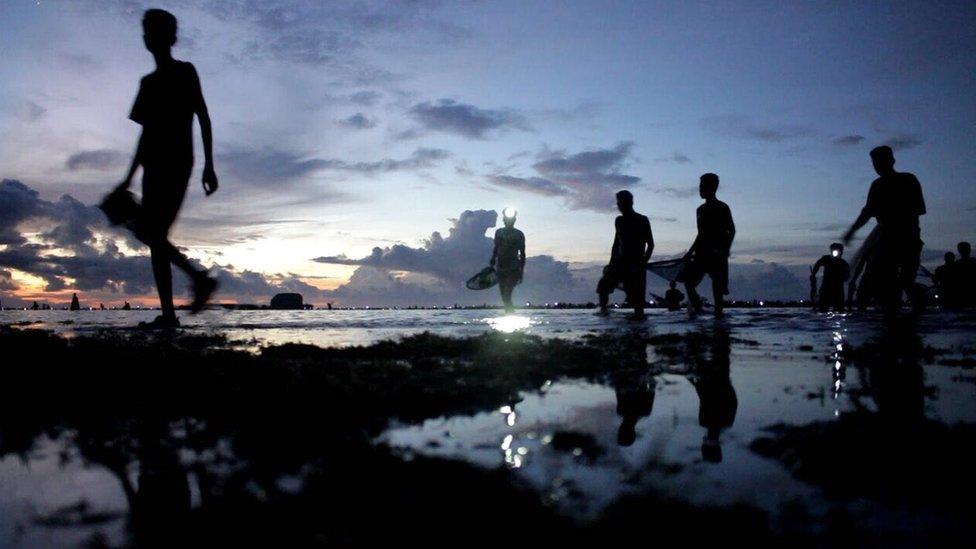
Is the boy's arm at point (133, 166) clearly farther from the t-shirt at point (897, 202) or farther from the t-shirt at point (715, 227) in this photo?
the t-shirt at point (897, 202)

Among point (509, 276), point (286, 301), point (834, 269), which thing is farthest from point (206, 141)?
point (286, 301)

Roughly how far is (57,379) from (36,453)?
186 centimetres

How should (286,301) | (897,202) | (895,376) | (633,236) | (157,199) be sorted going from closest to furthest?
(895,376) < (157,199) < (897,202) < (633,236) < (286,301)

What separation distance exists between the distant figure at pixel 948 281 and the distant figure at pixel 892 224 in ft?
34.2

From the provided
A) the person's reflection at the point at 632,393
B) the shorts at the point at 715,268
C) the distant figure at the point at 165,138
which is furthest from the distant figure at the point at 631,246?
the distant figure at the point at 165,138

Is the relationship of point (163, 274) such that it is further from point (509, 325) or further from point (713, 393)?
point (713, 393)

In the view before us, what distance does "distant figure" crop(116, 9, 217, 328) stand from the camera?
271 inches

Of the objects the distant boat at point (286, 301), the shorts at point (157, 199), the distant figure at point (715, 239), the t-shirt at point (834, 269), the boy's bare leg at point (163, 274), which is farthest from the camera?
the distant boat at point (286, 301)

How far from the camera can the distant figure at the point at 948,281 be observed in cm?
1908

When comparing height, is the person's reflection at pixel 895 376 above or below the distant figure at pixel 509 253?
Result: below

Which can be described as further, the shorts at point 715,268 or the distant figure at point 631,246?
the distant figure at point 631,246

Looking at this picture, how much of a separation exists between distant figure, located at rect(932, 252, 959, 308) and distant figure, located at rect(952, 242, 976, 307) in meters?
0.08

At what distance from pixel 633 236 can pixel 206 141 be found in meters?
9.29

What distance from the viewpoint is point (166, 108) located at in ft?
22.7
